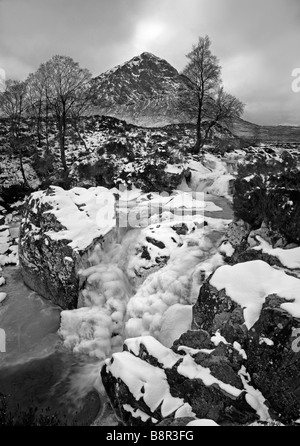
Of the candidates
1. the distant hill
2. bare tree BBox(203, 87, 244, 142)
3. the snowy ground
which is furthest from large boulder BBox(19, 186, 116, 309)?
the distant hill

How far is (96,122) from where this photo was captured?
32625mm

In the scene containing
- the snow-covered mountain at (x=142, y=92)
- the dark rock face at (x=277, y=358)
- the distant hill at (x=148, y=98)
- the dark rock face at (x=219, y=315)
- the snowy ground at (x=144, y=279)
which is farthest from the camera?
the snow-covered mountain at (x=142, y=92)

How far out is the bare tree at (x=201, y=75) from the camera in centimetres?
1902

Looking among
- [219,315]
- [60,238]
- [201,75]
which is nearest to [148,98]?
[201,75]

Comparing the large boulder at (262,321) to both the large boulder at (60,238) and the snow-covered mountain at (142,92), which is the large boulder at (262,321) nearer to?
the large boulder at (60,238)

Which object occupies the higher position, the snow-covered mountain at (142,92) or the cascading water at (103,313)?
the snow-covered mountain at (142,92)

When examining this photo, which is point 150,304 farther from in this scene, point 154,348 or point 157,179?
point 157,179

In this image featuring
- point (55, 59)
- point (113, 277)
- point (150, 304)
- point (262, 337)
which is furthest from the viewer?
point (55, 59)

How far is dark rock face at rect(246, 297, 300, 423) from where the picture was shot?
3973 mm

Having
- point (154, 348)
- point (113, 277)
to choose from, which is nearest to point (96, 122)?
point (113, 277)

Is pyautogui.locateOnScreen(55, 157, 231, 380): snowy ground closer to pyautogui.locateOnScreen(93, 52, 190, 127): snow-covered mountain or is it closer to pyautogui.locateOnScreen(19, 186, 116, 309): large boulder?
pyautogui.locateOnScreen(19, 186, 116, 309): large boulder

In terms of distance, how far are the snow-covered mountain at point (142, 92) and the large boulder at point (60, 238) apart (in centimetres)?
2489

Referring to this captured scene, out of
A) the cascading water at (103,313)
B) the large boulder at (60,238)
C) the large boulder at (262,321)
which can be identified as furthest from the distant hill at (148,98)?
the large boulder at (262,321)
